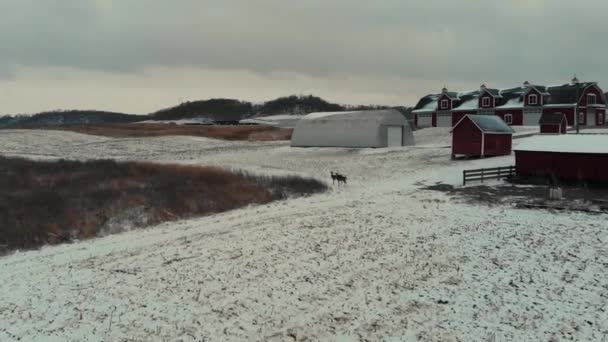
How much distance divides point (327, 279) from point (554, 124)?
5034cm

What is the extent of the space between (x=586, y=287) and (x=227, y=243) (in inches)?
442

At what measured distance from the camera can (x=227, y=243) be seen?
55.8ft

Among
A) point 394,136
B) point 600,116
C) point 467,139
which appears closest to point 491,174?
point 467,139

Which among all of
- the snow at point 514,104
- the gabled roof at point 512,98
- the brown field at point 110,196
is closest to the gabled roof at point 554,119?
the snow at point 514,104

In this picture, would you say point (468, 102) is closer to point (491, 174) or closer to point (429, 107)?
point (429, 107)

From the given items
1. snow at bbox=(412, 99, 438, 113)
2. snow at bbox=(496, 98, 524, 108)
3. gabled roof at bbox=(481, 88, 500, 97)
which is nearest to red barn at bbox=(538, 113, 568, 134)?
snow at bbox=(496, 98, 524, 108)

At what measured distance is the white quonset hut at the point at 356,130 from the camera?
5703 cm

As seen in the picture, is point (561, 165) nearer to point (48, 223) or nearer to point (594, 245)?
point (594, 245)

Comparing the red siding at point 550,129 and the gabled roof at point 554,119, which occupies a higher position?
the gabled roof at point 554,119

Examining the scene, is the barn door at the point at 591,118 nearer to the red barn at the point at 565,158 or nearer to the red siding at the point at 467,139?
the red siding at the point at 467,139

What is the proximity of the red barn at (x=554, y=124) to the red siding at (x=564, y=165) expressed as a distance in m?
Answer: 28.2

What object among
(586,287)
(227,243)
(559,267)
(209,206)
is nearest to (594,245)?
(559,267)

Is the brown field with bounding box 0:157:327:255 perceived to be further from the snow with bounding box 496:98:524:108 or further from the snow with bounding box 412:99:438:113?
the snow with bounding box 412:99:438:113

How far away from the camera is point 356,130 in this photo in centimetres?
5862
